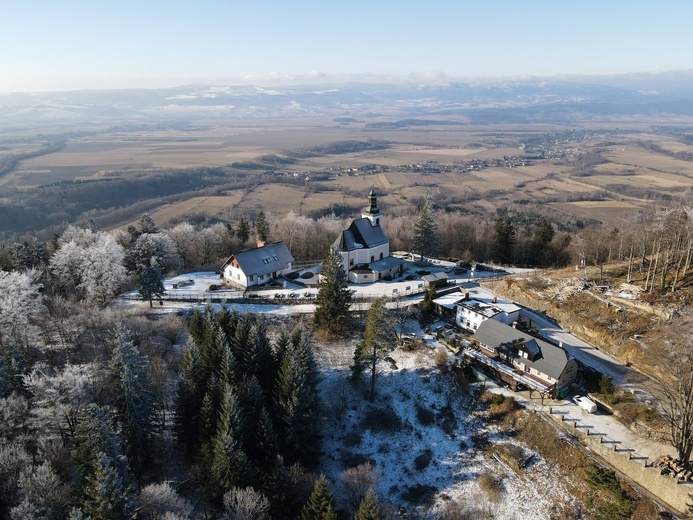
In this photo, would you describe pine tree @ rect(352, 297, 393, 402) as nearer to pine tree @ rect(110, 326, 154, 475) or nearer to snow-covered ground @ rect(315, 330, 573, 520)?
snow-covered ground @ rect(315, 330, 573, 520)

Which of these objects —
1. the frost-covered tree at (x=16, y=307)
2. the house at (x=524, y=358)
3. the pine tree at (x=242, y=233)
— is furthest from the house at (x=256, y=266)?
the house at (x=524, y=358)

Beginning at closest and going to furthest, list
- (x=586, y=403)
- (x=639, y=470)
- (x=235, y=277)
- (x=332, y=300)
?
(x=639, y=470)
(x=586, y=403)
(x=332, y=300)
(x=235, y=277)

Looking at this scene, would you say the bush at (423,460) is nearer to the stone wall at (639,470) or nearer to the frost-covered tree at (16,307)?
the stone wall at (639,470)

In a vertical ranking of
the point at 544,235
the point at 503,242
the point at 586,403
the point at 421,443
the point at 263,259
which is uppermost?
the point at 544,235

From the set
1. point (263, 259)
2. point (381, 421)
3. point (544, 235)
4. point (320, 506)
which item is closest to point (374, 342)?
point (381, 421)

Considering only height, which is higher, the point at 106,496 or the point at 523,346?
the point at 106,496

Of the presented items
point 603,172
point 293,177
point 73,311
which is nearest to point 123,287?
point 73,311

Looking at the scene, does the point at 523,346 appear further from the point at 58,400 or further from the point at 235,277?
the point at 235,277
